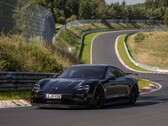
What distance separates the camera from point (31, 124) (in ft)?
35.0

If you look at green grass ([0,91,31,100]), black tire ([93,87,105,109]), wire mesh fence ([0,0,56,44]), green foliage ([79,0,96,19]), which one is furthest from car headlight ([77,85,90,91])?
green foliage ([79,0,96,19])

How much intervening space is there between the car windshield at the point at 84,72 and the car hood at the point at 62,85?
2.34ft

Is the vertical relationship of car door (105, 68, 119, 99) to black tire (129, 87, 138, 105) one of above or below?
above

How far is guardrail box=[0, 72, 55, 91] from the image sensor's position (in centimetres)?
1748

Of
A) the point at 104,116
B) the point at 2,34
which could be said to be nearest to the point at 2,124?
the point at 104,116

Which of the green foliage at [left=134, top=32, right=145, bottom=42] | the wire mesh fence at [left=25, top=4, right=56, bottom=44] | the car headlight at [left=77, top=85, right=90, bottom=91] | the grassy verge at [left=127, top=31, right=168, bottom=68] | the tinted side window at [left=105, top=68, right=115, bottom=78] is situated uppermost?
the wire mesh fence at [left=25, top=4, right=56, bottom=44]

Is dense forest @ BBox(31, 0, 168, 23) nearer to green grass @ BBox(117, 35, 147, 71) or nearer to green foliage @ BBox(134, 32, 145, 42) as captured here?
green foliage @ BBox(134, 32, 145, 42)

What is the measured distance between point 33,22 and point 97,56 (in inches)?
1748

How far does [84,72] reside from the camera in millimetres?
15344

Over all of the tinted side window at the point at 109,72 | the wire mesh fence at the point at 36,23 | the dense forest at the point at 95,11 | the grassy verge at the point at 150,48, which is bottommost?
the grassy verge at the point at 150,48

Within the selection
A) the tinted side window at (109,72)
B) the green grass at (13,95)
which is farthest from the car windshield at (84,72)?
the green grass at (13,95)

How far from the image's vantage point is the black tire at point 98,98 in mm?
14375

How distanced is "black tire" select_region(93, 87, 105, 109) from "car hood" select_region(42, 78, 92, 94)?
1.49 feet

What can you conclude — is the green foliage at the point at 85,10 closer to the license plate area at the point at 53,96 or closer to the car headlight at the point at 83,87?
the car headlight at the point at 83,87
